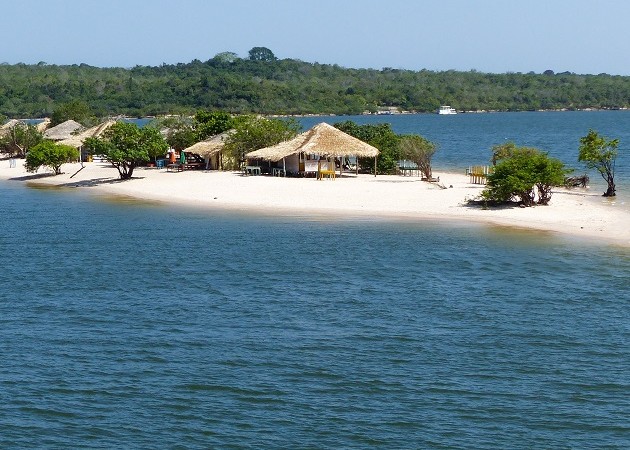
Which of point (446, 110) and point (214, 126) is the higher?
point (446, 110)

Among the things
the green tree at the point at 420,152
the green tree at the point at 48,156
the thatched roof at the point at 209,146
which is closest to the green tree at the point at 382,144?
the green tree at the point at 420,152

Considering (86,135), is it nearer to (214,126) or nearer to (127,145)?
(214,126)

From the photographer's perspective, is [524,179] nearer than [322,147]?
Yes

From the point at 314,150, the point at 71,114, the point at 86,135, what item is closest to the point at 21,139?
the point at 86,135

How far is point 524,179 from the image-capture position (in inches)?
1383

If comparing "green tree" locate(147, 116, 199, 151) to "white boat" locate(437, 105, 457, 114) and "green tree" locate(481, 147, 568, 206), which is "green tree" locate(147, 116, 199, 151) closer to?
"green tree" locate(481, 147, 568, 206)

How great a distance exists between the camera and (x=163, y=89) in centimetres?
16225

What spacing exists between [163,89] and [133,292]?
142 metres

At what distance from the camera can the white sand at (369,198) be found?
33531 mm

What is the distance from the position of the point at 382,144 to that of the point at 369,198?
1000 centimetres

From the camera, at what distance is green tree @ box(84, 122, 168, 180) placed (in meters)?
47.2

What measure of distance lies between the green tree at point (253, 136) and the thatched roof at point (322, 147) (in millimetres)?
2427

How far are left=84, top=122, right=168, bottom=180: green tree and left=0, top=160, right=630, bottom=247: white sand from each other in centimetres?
112

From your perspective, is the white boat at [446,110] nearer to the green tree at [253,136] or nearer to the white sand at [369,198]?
the white sand at [369,198]
